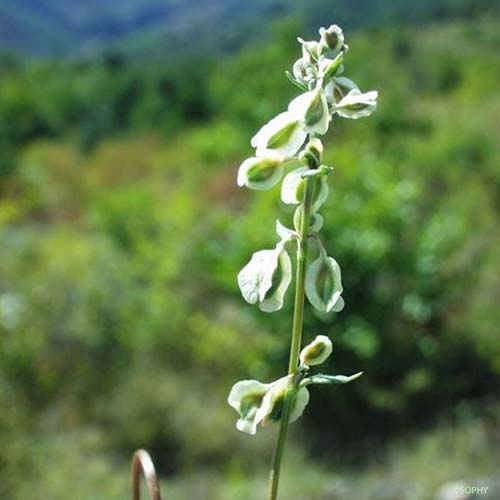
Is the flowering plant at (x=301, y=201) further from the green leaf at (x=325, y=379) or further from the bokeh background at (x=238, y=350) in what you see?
the bokeh background at (x=238, y=350)

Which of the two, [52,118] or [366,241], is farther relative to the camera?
[52,118]

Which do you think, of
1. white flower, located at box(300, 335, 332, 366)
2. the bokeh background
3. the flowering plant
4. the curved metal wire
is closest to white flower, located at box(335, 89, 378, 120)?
the flowering plant

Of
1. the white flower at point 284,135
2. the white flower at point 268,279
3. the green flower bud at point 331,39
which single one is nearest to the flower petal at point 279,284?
the white flower at point 268,279

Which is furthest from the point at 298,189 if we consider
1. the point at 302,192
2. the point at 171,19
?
the point at 171,19

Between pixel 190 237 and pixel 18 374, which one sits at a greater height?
pixel 190 237

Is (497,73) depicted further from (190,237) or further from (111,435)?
(111,435)

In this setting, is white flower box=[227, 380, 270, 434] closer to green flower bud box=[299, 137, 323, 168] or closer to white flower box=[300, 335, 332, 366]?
white flower box=[300, 335, 332, 366]

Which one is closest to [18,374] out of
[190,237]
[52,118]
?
[190,237]
